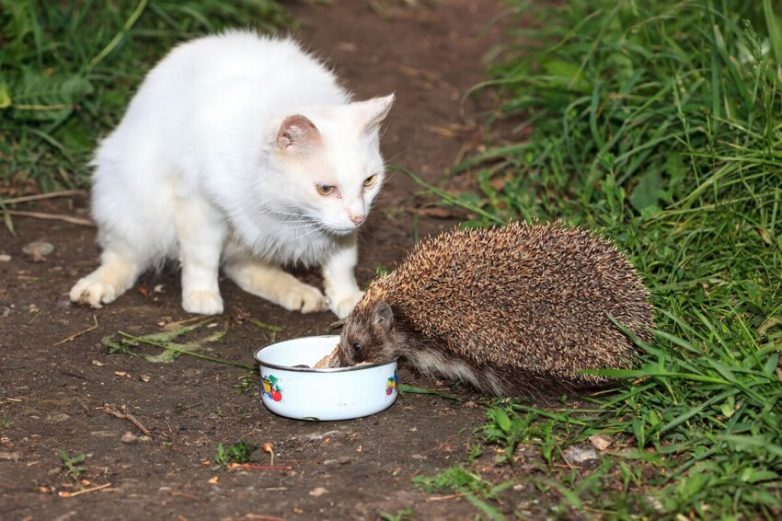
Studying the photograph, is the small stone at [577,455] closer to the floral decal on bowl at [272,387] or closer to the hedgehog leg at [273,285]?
the floral decal on bowl at [272,387]

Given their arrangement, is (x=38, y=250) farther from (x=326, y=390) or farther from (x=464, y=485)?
(x=464, y=485)

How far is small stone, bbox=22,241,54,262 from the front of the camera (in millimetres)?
6609

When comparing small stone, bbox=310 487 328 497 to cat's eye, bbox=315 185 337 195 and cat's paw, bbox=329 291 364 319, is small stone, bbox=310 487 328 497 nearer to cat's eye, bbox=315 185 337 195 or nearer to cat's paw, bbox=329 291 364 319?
cat's eye, bbox=315 185 337 195

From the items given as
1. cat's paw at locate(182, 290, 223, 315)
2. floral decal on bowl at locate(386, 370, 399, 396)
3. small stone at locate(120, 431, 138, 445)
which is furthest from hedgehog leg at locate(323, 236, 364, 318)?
small stone at locate(120, 431, 138, 445)

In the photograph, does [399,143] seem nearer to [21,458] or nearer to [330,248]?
[330,248]

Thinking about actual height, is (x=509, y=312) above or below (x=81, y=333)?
above

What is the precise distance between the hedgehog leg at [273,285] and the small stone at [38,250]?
46.7 inches

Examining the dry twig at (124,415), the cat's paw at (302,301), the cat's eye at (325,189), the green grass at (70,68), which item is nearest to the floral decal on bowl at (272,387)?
the dry twig at (124,415)

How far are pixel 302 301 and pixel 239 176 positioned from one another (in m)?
0.98

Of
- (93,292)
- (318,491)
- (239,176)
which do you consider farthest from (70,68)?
(318,491)

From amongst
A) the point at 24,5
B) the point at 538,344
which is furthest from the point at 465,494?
the point at 24,5

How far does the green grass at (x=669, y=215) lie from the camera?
4.04 meters

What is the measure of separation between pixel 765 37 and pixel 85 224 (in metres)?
4.76

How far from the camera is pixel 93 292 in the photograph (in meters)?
5.96
